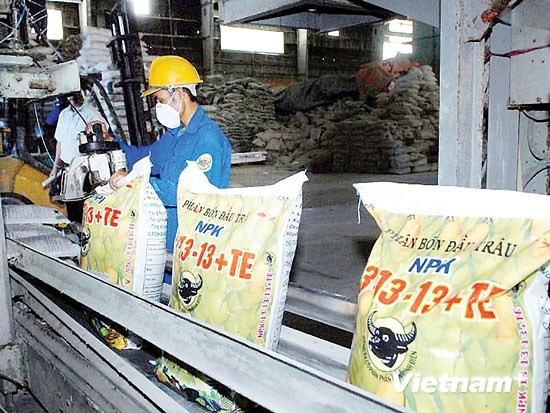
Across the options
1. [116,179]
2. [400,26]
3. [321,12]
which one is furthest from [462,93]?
[400,26]

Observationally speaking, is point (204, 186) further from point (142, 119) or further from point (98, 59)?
point (98, 59)

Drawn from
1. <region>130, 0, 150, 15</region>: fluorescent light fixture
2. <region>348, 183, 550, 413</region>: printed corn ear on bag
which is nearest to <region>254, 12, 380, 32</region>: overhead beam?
<region>348, 183, 550, 413</region>: printed corn ear on bag

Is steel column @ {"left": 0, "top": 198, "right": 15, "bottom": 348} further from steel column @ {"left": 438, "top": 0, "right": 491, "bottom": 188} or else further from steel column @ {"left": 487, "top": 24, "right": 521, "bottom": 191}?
steel column @ {"left": 487, "top": 24, "right": 521, "bottom": 191}

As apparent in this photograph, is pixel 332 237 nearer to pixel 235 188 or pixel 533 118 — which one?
pixel 533 118

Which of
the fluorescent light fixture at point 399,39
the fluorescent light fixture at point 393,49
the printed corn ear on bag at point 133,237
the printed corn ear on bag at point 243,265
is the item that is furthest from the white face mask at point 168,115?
the fluorescent light fixture at point 399,39

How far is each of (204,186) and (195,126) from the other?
756 mm

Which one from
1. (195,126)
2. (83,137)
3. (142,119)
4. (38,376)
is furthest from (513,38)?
(142,119)

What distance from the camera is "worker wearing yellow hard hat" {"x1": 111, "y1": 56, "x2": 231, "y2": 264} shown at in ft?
7.59

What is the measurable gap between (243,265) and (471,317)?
0.61m

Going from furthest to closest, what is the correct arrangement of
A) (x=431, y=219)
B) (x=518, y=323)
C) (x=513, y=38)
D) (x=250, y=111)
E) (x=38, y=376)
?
(x=250, y=111) → (x=513, y=38) → (x=38, y=376) → (x=431, y=219) → (x=518, y=323)

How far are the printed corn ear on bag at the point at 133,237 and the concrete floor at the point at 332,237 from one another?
70 centimetres

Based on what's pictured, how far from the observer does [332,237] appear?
18.7 ft

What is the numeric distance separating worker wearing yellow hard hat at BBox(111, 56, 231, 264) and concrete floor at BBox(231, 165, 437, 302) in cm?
82

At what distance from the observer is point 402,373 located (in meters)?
1.09
